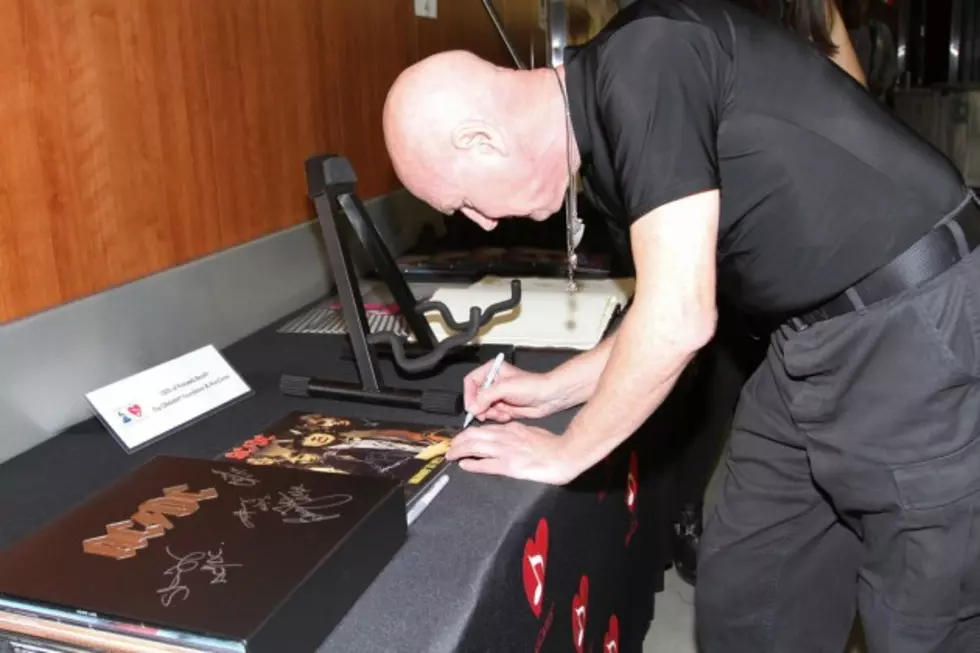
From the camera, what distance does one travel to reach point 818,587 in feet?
4.07

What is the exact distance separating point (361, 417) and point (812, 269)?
540 mm

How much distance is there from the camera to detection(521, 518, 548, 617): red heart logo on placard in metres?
0.86

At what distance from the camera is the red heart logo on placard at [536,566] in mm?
861

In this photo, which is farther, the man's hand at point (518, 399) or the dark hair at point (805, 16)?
the dark hair at point (805, 16)

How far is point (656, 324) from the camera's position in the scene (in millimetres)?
845

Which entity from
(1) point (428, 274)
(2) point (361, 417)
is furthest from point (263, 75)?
(2) point (361, 417)

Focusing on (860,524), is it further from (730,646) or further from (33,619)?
(33,619)

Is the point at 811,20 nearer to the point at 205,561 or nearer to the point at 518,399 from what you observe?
the point at 518,399

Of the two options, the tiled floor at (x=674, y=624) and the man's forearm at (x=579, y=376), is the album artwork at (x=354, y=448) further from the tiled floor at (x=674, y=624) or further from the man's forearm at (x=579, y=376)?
the tiled floor at (x=674, y=624)

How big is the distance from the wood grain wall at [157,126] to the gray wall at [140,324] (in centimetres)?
3

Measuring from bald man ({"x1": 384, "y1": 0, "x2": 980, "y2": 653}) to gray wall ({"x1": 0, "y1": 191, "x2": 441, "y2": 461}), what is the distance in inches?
19.0
